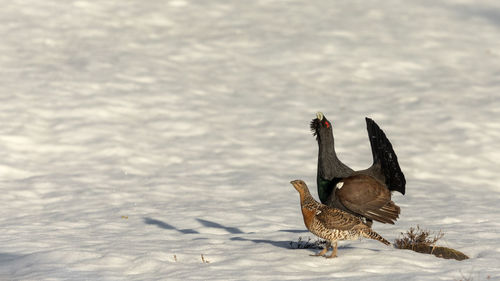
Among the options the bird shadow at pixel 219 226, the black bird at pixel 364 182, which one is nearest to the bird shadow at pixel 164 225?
the bird shadow at pixel 219 226

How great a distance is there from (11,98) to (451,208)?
33.0ft

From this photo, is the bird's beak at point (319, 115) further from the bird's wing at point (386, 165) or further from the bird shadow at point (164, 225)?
the bird shadow at point (164, 225)

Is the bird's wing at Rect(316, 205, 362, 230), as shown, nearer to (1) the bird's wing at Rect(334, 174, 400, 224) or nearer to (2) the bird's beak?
(1) the bird's wing at Rect(334, 174, 400, 224)

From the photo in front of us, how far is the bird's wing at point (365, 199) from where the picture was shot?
8258 mm

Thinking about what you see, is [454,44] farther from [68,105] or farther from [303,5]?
[68,105]

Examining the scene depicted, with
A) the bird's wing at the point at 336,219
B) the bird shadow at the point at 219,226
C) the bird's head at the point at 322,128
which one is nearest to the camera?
the bird's wing at the point at 336,219

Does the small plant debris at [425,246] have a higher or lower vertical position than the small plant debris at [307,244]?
higher

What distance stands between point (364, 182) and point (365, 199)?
8.0 inches

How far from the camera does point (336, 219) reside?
7609 mm

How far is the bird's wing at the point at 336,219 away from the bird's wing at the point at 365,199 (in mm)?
511

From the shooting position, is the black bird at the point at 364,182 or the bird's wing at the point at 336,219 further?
the black bird at the point at 364,182

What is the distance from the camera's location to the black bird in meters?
8.29

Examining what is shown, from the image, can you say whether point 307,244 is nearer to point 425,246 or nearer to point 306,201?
point 306,201

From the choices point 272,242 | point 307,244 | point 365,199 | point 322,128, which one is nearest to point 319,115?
point 322,128
